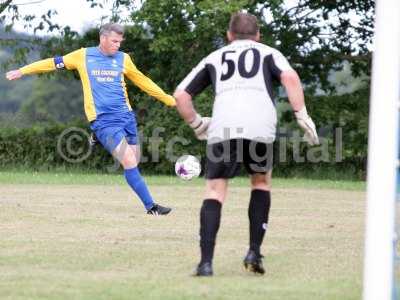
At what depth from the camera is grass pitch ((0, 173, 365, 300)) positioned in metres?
7.40

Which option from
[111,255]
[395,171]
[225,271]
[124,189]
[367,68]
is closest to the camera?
[395,171]

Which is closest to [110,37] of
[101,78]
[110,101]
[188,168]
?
[101,78]

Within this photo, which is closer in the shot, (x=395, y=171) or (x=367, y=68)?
(x=395, y=171)

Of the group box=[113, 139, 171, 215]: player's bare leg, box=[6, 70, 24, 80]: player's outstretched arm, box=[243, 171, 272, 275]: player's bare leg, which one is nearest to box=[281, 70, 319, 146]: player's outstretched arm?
box=[243, 171, 272, 275]: player's bare leg

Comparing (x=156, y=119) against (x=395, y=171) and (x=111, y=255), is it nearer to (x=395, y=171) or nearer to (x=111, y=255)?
(x=111, y=255)

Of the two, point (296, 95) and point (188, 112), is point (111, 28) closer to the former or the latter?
point (188, 112)

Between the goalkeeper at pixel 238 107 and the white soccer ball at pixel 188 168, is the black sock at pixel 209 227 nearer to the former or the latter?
the goalkeeper at pixel 238 107

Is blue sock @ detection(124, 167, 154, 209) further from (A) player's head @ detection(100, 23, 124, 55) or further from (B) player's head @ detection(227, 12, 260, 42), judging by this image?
(B) player's head @ detection(227, 12, 260, 42)

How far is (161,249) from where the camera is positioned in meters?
9.70

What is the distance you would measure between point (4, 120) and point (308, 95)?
728 centimetres

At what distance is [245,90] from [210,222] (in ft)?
3.14

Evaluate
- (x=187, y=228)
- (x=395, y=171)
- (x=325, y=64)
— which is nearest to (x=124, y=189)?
(x=187, y=228)

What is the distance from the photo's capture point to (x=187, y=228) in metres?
11.6

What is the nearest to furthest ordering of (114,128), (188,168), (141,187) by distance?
(141,187) → (114,128) → (188,168)
